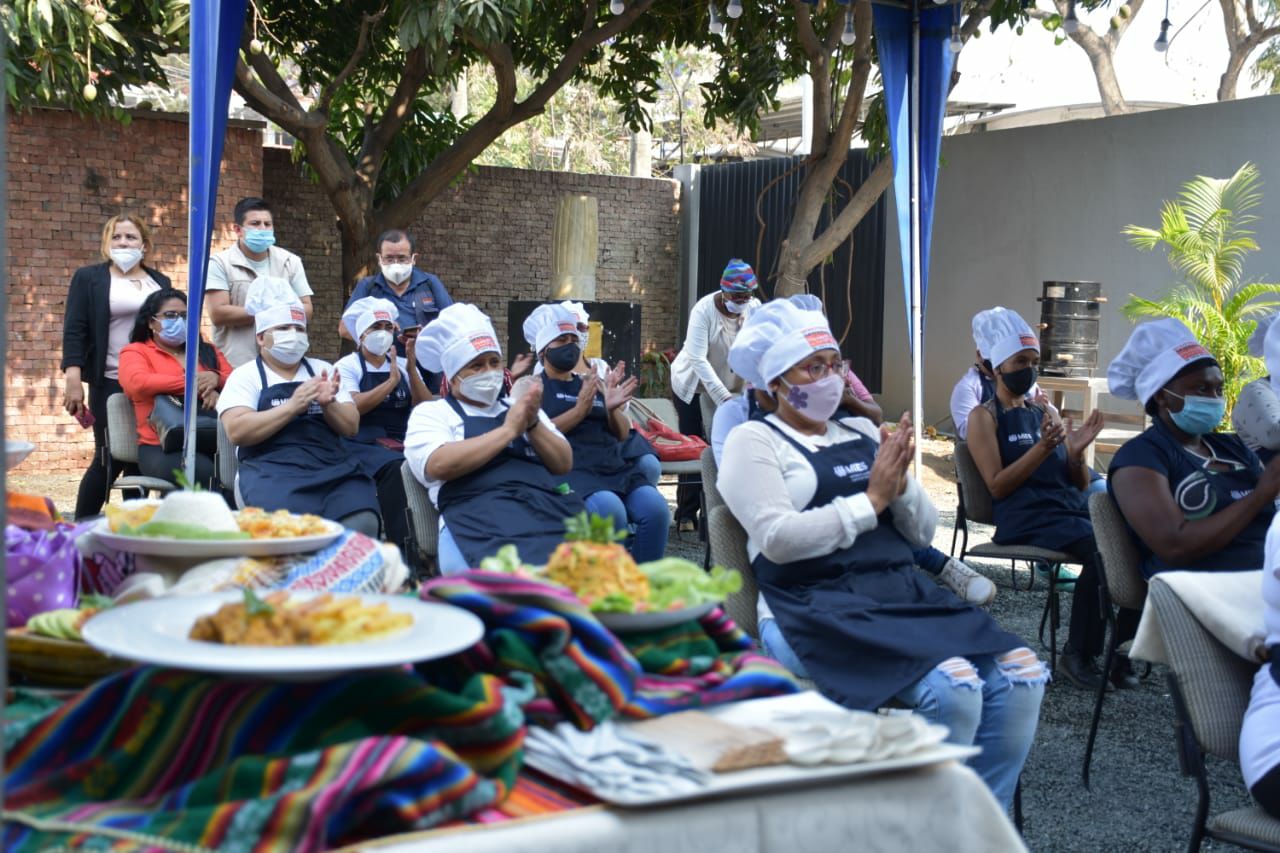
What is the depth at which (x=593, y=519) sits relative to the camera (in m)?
2.21

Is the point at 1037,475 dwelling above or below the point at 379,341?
below

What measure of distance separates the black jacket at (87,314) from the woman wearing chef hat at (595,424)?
2.42m

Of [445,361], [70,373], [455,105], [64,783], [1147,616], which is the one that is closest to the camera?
[64,783]

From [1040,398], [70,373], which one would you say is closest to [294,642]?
[1040,398]

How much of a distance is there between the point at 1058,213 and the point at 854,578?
11141 millimetres

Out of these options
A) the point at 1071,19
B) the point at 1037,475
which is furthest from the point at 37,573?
the point at 1071,19

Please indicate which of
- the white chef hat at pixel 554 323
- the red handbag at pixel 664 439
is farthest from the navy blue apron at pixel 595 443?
the red handbag at pixel 664 439

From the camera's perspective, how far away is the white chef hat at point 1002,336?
5838 mm

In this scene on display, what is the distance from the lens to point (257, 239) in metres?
7.33

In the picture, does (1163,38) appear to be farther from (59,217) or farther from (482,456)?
(59,217)

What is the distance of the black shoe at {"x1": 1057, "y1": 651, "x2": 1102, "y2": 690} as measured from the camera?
18.2 feet

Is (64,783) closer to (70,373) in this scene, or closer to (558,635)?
(558,635)

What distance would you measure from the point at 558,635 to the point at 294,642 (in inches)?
14.5

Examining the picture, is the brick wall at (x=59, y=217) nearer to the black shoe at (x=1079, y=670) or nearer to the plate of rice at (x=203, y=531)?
the black shoe at (x=1079, y=670)
